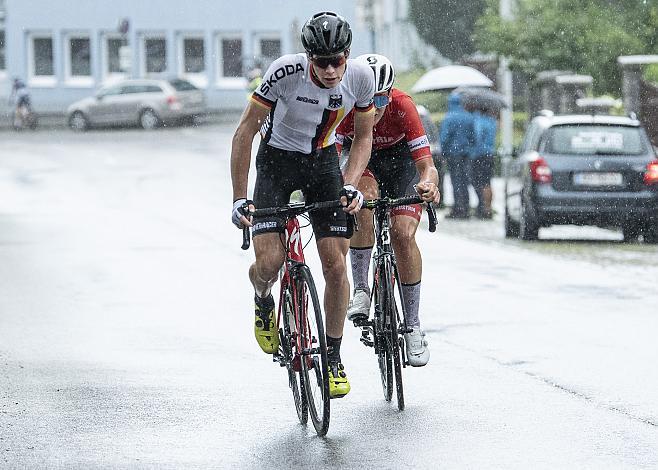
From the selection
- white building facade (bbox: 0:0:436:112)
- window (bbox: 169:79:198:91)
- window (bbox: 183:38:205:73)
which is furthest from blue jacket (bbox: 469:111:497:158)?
window (bbox: 183:38:205:73)

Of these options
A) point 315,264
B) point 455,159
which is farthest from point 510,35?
point 315,264

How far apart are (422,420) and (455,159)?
15.5 m

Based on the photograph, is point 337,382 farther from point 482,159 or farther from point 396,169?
point 482,159

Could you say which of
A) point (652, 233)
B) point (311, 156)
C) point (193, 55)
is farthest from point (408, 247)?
point (193, 55)

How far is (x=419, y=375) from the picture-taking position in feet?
29.6

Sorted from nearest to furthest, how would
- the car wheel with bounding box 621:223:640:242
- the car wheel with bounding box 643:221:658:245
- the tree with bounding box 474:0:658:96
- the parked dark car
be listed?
the parked dark car, the car wheel with bounding box 643:221:658:245, the car wheel with bounding box 621:223:640:242, the tree with bounding box 474:0:658:96

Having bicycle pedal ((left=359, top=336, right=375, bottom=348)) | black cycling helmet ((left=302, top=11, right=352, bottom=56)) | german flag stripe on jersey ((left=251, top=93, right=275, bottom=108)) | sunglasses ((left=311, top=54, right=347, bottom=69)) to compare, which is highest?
black cycling helmet ((left=302, top=11, right=352, bottom=56))

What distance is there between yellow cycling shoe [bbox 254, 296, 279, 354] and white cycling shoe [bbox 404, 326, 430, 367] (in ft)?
2.43

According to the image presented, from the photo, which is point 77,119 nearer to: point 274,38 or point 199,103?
point 199,103

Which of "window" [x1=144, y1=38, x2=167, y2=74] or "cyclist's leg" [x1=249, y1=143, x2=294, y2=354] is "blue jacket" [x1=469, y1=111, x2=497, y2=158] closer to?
"cyclist's leg" [x1=249, y1=143, x2=294, y2=354]

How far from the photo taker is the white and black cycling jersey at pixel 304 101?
714cm

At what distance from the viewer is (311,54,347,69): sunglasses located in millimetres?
6965

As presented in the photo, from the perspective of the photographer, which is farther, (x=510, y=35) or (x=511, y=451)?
(x=510, y=35)

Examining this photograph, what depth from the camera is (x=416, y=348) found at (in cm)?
805
